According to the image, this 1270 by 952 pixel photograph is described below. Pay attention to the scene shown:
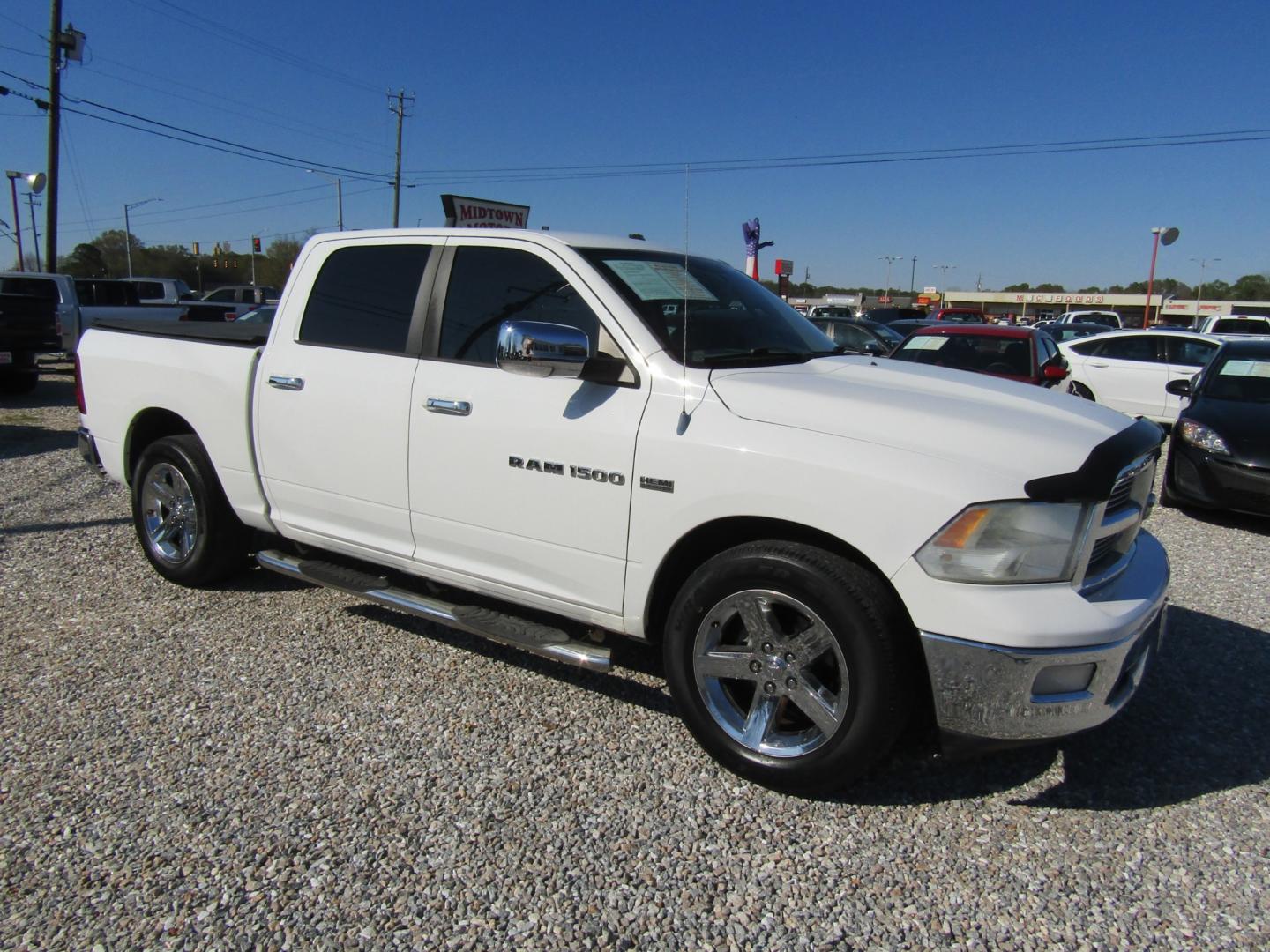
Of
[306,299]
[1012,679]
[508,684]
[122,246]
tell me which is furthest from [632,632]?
[122,246]

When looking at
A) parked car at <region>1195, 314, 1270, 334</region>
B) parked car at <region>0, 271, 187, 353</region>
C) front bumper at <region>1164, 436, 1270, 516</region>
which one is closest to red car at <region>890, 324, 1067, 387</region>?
front bumper at <region>1164, 436, 1270, 516</region>

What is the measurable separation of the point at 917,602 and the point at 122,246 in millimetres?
85525

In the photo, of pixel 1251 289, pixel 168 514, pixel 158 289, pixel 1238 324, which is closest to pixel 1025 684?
pixel 168 514

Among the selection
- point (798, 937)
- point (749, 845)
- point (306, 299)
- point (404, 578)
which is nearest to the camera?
point (798, 937)

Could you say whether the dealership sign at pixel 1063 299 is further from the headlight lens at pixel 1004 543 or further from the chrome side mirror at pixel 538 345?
the chrome side mirror at pixel 538 345

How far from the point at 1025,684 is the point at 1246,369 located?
273 inches

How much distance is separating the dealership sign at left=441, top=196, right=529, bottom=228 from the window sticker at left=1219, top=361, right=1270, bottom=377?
649 cm

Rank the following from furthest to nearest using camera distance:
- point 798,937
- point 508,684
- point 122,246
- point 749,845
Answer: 1. point 122,246
2. point 508,684
3. point 749,845
4. point 798,937

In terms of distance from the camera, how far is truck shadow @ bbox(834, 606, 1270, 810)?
2.98 m

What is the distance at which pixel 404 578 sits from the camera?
14.6ft

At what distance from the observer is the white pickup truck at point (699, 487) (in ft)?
8.25

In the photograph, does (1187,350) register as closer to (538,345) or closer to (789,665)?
(789,665)

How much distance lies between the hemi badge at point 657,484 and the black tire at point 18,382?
13540 mm

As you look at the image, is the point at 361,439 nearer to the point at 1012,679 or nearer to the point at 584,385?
the point at 584,385
